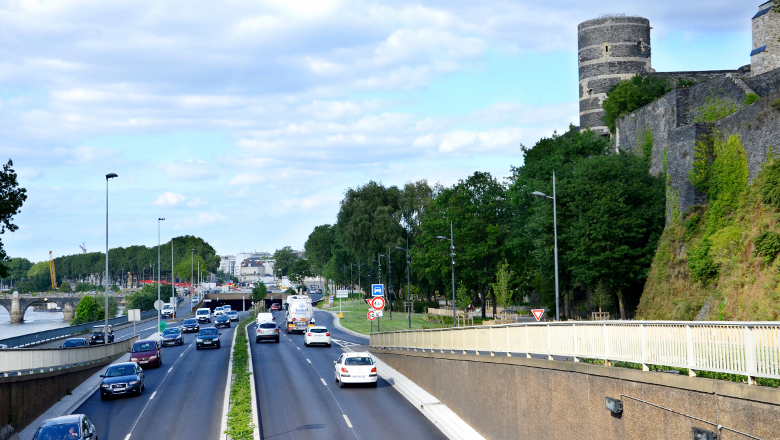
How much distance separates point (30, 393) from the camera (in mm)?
23938

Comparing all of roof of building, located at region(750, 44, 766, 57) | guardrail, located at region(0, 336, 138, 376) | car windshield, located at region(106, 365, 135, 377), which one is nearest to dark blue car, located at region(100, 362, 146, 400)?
car windshield, located at region(106, 365, 135, 377)

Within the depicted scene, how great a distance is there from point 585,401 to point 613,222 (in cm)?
3702

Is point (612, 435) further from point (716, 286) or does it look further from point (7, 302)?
point (7, 302)

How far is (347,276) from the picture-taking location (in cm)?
14275

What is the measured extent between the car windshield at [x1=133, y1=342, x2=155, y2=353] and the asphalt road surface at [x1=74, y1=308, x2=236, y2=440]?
1.26 m

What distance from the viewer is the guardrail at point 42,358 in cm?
2323

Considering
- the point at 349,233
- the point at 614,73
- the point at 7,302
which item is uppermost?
the point at 614,73

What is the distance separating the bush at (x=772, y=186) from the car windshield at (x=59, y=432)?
1278 inches

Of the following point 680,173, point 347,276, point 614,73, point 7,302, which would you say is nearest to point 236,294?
point 347,276

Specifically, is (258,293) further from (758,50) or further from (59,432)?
(59,432)

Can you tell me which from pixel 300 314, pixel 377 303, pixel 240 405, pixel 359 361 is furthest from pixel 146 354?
pixel 300 314

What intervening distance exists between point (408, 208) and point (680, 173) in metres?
51.4

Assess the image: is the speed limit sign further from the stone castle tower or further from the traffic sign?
the stone castle tower

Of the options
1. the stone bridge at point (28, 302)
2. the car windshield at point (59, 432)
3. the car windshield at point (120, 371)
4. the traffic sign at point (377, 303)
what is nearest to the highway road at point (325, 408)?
the traffic sign at point (377, 303)
